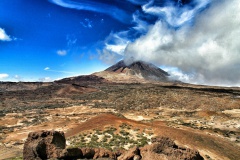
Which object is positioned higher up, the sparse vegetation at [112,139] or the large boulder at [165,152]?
the large boulder at [165,152]

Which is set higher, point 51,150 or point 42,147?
point 42,147

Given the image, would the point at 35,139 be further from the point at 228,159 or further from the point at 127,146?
the point at 228,159

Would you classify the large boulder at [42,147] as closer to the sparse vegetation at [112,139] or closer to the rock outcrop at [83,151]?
the rock outcrop at [83,151]

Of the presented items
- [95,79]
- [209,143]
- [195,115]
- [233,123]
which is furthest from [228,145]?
[95,79]

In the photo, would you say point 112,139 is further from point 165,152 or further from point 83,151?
point 165,152

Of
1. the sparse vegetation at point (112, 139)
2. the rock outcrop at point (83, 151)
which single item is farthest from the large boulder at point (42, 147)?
the sparse vegetation at point (112, 139)

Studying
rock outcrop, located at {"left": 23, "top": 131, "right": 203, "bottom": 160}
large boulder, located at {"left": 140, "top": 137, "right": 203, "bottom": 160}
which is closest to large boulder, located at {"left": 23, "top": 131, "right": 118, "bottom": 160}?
rock outcrop, located at {"left": 23, "top": 131, "right": 203, "bottom": 160}

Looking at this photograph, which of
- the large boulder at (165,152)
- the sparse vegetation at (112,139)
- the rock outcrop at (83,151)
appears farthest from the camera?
the sparse vegetation at (112,139)

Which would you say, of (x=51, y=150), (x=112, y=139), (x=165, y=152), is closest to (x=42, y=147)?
(x=51, y=150)

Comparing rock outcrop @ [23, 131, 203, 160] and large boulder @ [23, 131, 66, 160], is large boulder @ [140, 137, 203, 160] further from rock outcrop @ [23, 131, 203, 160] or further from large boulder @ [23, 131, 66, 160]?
large boulder @ [23, 131, 66, 160]

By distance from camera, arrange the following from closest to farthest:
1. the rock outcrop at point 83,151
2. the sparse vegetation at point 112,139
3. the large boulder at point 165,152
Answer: the large boulder at point 165,152
the rock outcrop at point 83,151
the sparse vegetation at point 112,139
